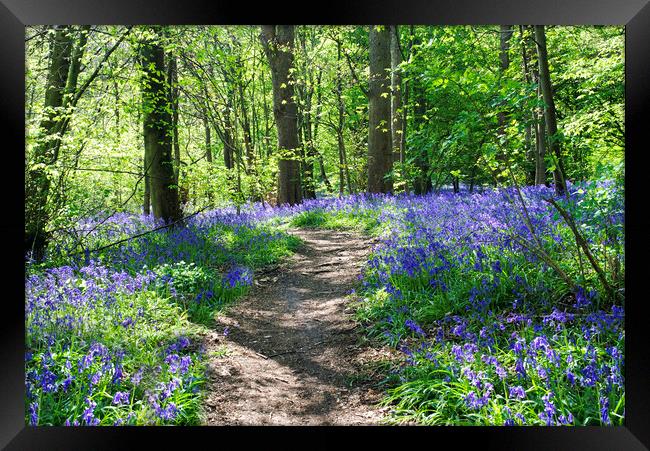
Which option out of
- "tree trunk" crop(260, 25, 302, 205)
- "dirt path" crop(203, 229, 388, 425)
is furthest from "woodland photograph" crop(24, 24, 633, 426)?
"tree trunk" crop(260, 25, 302, 205)

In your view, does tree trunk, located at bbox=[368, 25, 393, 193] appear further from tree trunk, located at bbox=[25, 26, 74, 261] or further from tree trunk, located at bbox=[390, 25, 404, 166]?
tree trunk, located at bbox=[25, 26, 74, 261]

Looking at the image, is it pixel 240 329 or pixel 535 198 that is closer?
pixel 240 329

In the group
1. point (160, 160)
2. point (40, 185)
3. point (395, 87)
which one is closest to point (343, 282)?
point (40, 185)

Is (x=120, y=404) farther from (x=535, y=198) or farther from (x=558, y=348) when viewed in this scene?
(x=535, y=198)

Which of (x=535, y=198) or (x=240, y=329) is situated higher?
(x=535, y=198)

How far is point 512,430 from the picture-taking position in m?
2.54

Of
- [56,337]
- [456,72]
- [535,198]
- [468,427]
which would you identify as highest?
[456,72]

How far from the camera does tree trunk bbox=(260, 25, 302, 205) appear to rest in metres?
12.5

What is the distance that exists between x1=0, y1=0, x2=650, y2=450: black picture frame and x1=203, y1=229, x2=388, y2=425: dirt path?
238 mm
